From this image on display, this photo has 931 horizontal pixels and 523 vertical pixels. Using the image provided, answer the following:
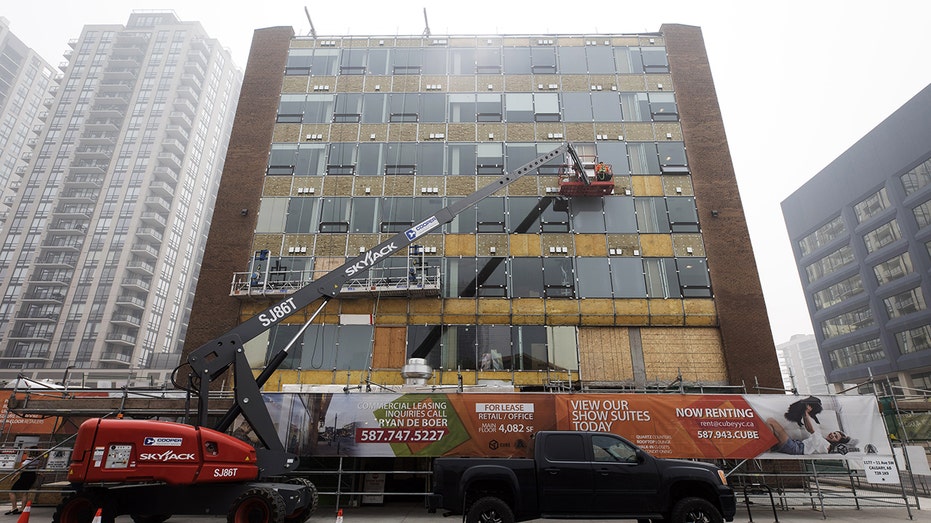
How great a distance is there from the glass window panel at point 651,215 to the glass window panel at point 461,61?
Answer: 43.4 feet

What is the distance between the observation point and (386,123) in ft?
92.6

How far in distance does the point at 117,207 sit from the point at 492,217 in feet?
247

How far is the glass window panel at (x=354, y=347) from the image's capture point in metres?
22.7

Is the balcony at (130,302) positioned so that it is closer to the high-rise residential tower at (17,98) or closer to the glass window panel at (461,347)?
the high-rise residential tower at (17,98)

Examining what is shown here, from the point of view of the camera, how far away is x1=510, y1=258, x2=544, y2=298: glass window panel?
941 inches

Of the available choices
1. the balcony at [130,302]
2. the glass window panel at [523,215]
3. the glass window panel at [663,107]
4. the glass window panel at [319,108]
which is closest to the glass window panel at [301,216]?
the glass window panel at [319,108]

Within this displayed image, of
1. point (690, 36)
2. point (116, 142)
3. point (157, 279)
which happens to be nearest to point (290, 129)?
point (690, 36)

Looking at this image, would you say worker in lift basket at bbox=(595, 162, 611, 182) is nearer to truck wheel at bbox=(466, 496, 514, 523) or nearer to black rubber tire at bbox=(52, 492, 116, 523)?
truck wheel at bbox=(466, 496, 514, 523)

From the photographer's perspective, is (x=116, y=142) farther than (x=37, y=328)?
Yes

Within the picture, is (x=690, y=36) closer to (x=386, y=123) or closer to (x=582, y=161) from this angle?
(x=582, y=161)

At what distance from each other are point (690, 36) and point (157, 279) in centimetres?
7715

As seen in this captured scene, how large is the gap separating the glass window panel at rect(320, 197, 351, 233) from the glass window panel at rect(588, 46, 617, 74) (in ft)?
56.2

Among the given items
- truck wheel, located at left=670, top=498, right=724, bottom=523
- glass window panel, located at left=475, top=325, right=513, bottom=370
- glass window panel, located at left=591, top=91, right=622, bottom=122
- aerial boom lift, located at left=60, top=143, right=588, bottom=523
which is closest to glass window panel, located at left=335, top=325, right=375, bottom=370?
glass window panel, located at left=475, top=325, right=513, bottom=370

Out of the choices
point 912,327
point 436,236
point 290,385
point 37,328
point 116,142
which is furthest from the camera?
point 116,142
